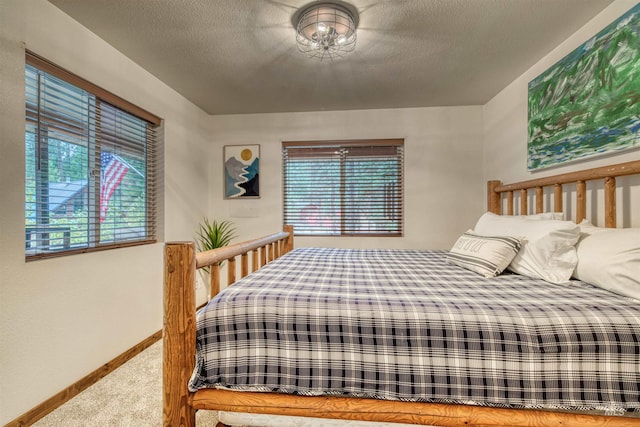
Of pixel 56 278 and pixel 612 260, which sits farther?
pixel 56 278

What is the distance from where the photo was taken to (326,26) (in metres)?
1.64

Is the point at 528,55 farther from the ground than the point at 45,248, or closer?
farther from the ground

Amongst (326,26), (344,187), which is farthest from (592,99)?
(344,187)

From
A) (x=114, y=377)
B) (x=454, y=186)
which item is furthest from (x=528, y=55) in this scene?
(x=114, y=377)

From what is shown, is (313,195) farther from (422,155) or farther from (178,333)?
(178,333)

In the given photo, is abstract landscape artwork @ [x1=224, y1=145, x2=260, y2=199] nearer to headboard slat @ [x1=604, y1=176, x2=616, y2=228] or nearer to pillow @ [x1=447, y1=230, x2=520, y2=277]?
pillow @ [x1=447, y1=230, x2=520, y2=277]

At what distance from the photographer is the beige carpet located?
1439mm

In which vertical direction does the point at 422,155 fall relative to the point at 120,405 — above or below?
above

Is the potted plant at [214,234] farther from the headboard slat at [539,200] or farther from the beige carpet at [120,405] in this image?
the headboard slat at [539,200]

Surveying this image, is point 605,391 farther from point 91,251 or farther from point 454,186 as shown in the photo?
point 91,251

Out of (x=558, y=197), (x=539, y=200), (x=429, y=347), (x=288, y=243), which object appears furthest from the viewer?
(x=288, y=243)

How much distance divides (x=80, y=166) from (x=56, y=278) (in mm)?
727

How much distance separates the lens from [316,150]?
3.33 metres

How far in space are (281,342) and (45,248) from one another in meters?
1.57
